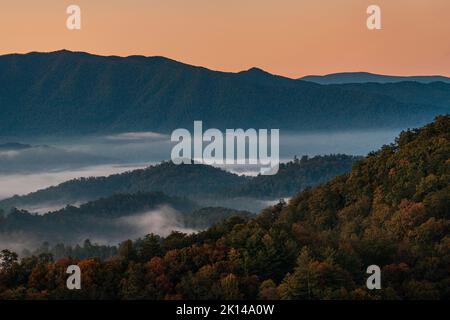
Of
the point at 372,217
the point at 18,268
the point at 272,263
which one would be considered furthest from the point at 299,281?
the point at 372,217

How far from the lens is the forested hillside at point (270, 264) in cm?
5059

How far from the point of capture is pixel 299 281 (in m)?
49.1

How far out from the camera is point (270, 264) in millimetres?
56625

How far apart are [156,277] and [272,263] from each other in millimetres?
7958

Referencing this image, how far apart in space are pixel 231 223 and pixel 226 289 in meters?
19.6

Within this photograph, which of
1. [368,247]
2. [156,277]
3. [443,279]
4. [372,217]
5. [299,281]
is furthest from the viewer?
[372,217]

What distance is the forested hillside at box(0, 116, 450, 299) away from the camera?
50594mm

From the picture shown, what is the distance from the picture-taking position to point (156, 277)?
54375 millimetres

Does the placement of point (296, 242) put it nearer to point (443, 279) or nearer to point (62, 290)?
point (443, 279)

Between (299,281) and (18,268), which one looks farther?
(18,268)

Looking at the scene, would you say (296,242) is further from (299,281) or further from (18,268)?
(18,268)

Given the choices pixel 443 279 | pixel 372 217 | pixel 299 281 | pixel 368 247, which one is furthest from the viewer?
pixel 372 217
